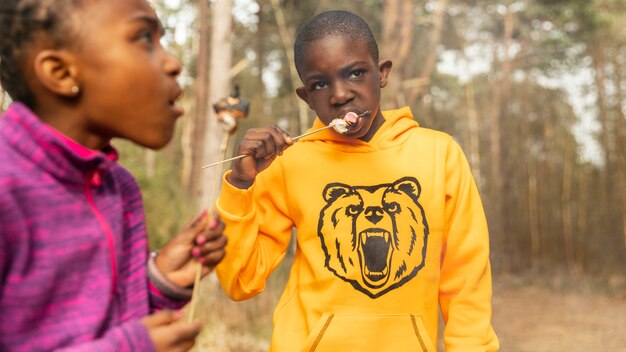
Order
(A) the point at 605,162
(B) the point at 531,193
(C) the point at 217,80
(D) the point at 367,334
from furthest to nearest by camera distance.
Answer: (B) the point at 531,193, (A) the point at 605,162, (C) the point at 217,80, (D) the point at 367,334

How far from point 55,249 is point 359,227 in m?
1.11

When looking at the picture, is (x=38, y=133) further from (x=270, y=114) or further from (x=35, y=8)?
(x=270, y=114)

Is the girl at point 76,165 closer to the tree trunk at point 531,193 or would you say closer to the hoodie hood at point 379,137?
the hoodie hood at point 379,137

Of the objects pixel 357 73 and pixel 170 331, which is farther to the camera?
pixel 357 73

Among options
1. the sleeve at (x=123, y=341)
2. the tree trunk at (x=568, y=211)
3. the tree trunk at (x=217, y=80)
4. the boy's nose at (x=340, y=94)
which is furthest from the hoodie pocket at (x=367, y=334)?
the tree trunk at (x=568, y=211)

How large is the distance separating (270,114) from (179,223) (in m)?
6.12

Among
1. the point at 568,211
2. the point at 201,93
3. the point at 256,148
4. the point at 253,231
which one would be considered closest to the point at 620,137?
the point at 568,211

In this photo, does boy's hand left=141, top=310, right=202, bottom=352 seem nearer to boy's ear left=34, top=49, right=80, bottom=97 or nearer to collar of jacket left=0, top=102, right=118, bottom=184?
collar of jacket left=0, top=102, right=118, bottom=184

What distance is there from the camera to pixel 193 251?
1270 mm

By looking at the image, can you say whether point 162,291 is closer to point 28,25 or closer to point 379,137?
point 28,25

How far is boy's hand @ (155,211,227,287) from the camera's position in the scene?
1274 mm

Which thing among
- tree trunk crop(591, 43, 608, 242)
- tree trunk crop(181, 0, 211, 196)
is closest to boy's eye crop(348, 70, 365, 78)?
tree trunk crop(181, 0, 211, 196)

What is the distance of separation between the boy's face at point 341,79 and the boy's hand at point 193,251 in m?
0.84

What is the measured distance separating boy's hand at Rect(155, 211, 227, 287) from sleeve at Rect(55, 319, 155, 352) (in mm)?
164
